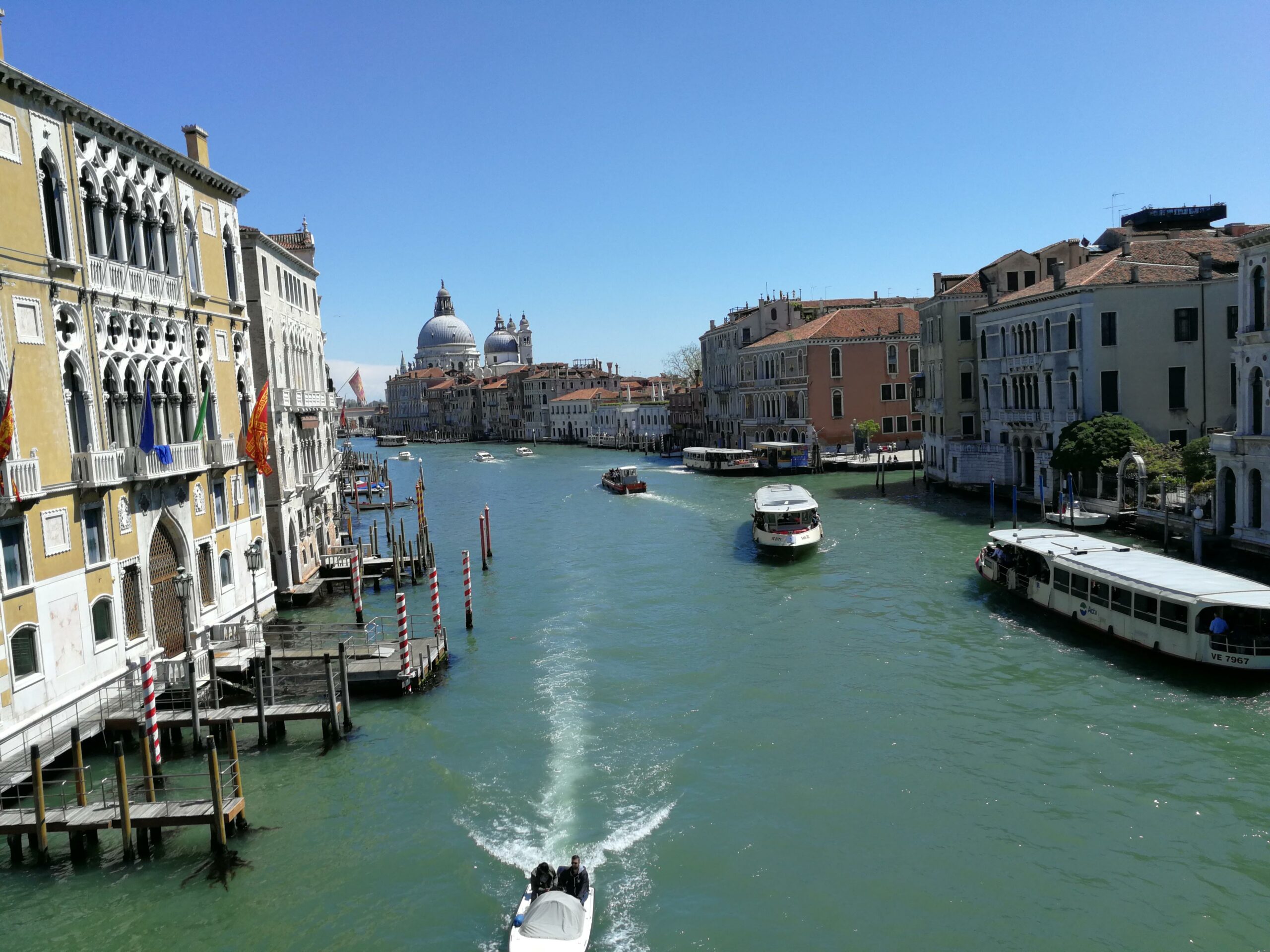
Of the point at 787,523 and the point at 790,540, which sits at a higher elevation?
the point at 787,523

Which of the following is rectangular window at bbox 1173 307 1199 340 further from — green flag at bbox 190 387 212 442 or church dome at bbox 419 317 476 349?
church dome at bbox 419 317 476 349

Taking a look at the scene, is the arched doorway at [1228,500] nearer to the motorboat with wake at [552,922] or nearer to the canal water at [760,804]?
the canal water at [760,804]

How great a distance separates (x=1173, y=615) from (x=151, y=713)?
14.6 metres

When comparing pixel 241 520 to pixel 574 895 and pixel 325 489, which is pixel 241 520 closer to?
pixel 325 489

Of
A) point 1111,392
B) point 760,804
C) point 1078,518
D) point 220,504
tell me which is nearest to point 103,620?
point 220,504

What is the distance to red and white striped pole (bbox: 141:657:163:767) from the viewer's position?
1256 centimetres

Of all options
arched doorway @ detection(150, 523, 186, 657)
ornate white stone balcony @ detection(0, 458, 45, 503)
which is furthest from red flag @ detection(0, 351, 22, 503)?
arched doorway @ detection(150, 523, 186, 657)

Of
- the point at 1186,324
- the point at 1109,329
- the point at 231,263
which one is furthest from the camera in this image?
the point at 1109,329

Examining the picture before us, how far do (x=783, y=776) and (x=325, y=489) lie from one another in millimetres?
19039

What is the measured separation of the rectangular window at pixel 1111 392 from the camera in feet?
97.2

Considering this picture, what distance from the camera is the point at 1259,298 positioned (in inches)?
830

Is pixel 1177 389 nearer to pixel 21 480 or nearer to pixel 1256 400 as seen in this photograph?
pixel 1256 400

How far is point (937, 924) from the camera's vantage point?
30.2 feet

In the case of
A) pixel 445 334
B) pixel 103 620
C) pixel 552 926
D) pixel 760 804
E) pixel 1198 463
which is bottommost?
pixel 760 804
